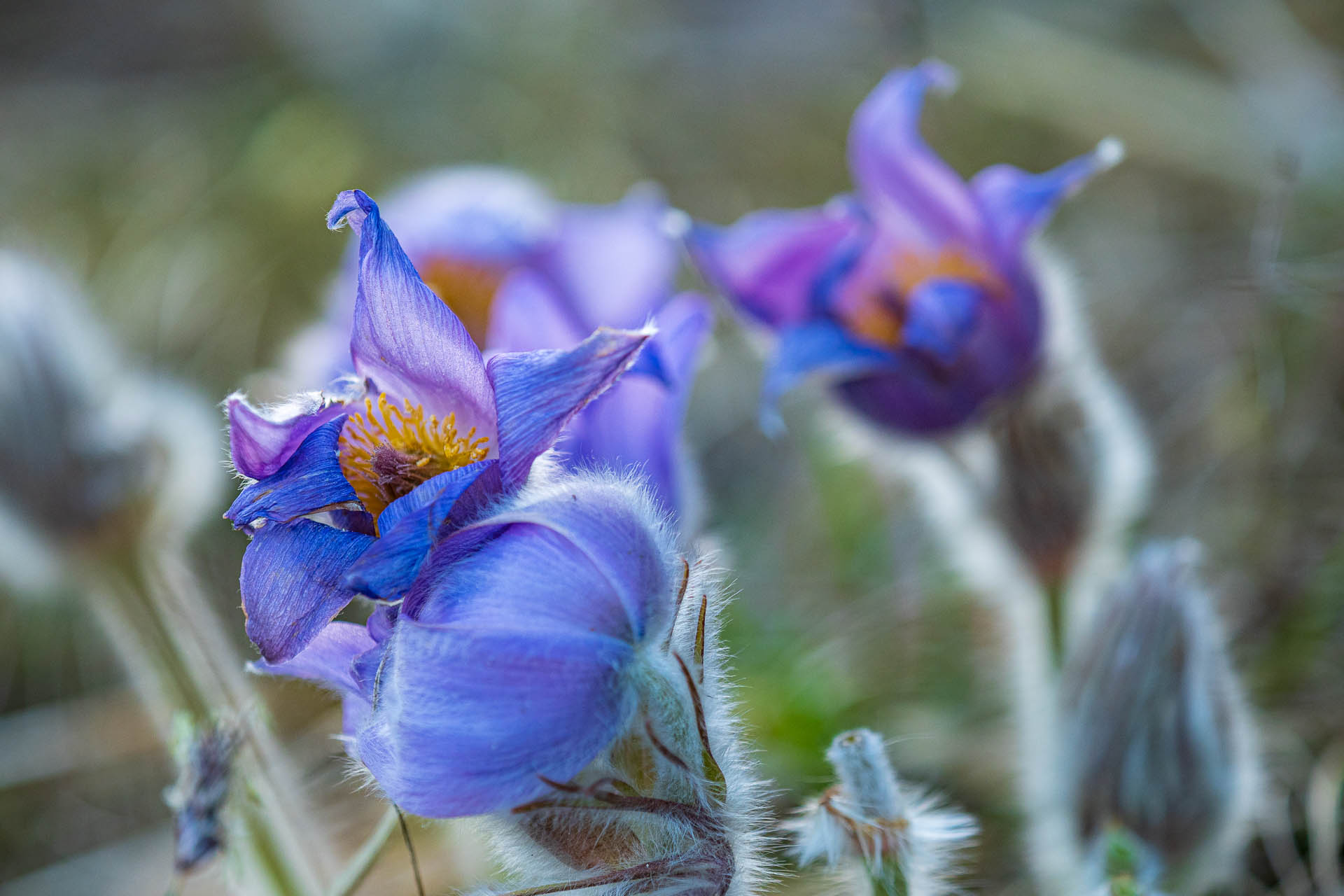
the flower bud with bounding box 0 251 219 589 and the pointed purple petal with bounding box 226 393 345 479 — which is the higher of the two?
the pointed purple petal with bounding box 226 393 345 479

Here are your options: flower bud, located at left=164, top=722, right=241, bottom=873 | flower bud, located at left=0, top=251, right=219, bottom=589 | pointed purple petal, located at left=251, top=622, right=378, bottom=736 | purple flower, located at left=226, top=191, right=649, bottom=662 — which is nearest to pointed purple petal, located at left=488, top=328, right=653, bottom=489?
purple flower, located at left=226, top=191, right=649, bottom=662

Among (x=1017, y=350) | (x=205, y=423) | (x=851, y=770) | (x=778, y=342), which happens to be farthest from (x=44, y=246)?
(x=851, y=770)

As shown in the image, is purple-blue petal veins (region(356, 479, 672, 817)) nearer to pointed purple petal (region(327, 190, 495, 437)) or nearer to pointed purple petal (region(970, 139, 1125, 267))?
pointed purple petal (region(327, 190, 495, 437))

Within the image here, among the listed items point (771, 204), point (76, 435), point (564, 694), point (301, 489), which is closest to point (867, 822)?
point (564, 694)

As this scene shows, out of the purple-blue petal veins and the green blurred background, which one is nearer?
the purple-blue petal veins

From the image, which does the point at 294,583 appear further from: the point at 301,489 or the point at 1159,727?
the point at 1159,727

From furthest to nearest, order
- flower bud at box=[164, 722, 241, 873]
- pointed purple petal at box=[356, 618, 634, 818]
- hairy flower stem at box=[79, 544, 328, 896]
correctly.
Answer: hairy flower stem at box=[79, 544, 328, 896]
flower bud at box=[164, 722, 241, 873]
pointed purple petal at box=[356, 618, 634, 818]

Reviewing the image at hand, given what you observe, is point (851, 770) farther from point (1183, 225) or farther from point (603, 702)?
point (1183, 225)
